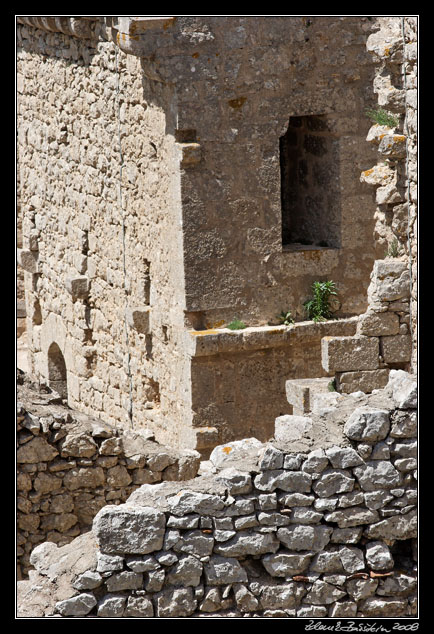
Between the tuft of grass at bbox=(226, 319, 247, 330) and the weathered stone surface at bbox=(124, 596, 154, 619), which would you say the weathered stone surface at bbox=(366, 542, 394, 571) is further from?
the tuft of grass at bbox=(226, 319, 247, 330)

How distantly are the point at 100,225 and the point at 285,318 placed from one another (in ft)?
8.10

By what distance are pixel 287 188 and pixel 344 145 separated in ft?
2.92

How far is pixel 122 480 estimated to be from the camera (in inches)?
316

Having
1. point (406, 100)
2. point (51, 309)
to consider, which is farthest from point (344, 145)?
point (51, 309)

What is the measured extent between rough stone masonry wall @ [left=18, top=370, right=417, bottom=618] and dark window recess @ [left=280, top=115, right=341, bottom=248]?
411 centimetres

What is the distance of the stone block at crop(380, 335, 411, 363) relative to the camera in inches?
364

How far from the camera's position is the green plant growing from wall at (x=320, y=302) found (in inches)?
412

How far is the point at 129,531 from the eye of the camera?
20.5 ft

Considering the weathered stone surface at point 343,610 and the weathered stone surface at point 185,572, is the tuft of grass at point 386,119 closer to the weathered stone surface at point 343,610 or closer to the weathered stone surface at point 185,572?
the weathered stone surface at point 343,610

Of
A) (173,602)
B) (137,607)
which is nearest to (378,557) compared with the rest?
(173,602)

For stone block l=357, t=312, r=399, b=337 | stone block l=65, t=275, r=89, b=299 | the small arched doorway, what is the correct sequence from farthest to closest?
the small arched doorway < stone block l=65, t=275, r=89, b=299 < stone block l=357, t=312, r=399, b=337

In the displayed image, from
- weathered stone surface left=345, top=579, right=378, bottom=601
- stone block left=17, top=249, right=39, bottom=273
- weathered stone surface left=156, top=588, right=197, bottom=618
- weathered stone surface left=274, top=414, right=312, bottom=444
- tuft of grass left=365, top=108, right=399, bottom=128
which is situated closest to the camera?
weathered stone surface left=156, top=588, right=197, bottom=618

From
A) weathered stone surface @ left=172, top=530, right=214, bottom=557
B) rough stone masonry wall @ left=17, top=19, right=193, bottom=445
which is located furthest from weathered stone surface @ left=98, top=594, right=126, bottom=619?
rough stone masonry wall @ left=17, top=19, right=193, bottom=445

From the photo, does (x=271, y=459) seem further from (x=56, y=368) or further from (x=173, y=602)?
(x=56, y=368)
